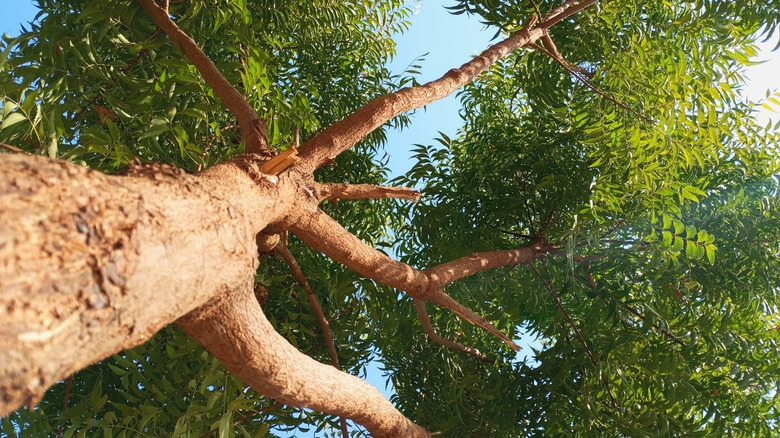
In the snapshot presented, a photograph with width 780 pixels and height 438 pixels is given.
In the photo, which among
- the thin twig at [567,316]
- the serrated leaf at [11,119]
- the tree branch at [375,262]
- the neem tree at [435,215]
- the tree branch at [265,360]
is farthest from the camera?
the thin twig at [567,316]

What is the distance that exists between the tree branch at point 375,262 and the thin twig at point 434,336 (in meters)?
0.18

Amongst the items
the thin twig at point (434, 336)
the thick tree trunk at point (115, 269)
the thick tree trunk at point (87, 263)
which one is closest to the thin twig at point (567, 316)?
the thin twig at point (434, 336)

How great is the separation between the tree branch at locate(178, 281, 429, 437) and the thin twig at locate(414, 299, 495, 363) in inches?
25.4

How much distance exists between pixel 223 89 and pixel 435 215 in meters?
1.09

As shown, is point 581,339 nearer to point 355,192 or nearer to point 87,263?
point 355,192

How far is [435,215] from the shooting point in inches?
89.4


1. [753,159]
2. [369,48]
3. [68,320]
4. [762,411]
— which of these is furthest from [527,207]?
[68,320]

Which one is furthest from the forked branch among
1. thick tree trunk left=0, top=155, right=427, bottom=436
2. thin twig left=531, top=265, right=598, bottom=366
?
thin twig left=531, top=265, right=598, bottom=366

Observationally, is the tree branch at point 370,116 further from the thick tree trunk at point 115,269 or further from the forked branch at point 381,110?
the thick tree trunk at point 115,269

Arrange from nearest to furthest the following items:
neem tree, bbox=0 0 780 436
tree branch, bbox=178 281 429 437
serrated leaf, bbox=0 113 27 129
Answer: tree branch, bbox=178 281 429 437
serrated leaf, bbox=0 113 27 129
neem tree, bbox=0 0 780 436

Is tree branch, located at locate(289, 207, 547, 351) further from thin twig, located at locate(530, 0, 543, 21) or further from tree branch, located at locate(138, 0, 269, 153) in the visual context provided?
thin twig, located at locate(530, 0, 543, 21)

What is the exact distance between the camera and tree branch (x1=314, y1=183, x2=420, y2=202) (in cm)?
135

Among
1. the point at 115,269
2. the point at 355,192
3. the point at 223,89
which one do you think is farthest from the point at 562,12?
the point at 115,269

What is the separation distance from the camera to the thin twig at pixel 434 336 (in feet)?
6.01
